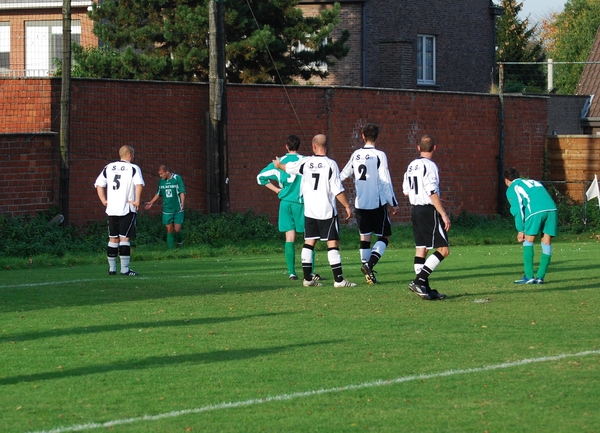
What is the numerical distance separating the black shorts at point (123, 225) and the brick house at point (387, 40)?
62.9 ft

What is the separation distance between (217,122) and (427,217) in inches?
481

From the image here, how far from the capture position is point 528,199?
14922 mm

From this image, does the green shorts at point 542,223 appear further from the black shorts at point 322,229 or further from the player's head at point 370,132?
the black shorts at point 322,229

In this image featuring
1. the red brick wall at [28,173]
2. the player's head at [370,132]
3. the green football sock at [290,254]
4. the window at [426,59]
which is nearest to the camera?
the player's head at [370,132]

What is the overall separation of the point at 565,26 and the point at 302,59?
46057 mm

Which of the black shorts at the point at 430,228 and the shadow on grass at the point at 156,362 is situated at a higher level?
the black shorts at the point at 430,228

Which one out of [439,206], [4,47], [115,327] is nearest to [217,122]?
[439,206]

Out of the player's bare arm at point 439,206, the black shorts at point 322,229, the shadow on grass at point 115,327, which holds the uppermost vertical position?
the player's bare arm at point 439,206

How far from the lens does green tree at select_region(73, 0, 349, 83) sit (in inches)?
1169

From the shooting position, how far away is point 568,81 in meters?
66.3

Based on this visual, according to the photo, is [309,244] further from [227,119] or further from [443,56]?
[443,56]

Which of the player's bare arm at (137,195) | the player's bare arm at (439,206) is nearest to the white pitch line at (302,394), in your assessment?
the player's bare arm at (439,206)

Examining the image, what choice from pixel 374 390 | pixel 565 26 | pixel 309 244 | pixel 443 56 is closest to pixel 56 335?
pixel 374 390

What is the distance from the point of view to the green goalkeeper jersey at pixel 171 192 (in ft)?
73.2
